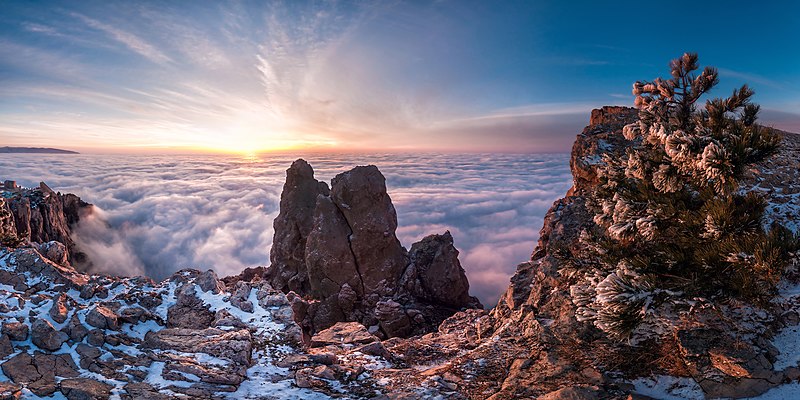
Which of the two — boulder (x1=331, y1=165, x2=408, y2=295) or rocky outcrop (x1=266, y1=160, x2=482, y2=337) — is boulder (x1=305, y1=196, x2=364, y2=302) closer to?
rocky outcrop (x1=266, y1=160, x2=482, y2=337)

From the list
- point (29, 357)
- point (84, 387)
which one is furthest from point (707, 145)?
point (29, 357)

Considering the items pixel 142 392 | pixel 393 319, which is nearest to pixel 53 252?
pixel 142 392

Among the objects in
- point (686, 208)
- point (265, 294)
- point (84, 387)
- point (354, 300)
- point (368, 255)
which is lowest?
point (354, 300)

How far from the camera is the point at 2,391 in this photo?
26.7 feet

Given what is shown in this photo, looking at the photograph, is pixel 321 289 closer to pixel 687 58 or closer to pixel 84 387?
pixel 84 387

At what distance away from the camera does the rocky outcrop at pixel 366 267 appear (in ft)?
142

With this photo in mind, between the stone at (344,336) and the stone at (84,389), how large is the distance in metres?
10.4

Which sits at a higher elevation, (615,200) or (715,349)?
(615,200)

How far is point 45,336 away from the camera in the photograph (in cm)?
1059

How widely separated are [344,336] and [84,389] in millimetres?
11995

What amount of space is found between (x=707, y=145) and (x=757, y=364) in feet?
16.1

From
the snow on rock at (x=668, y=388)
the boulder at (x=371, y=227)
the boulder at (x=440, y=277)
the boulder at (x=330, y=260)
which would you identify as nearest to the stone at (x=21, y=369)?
the snow on rock at (x=668, y=388)

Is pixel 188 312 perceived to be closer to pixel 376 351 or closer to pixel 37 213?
pixel 376 351

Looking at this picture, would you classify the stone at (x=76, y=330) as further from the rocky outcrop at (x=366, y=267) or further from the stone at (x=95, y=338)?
the rocky outcrop at (x=366, y=267)
